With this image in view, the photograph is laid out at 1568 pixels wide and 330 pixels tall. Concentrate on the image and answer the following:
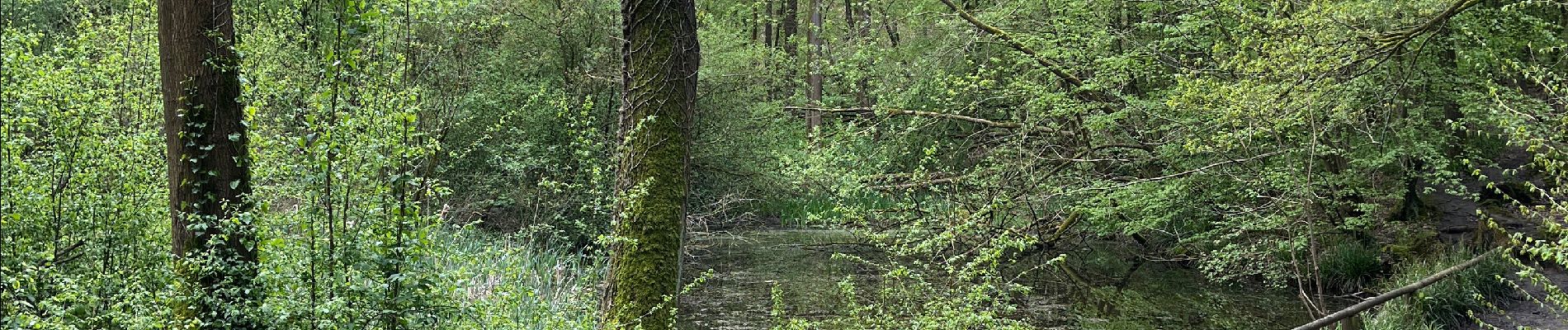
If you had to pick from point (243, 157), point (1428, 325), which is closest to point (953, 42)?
point (1428, 325)

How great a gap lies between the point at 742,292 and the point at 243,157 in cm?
632

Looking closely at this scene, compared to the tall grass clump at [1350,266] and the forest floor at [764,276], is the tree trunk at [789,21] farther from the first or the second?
the tall grass clump at [1350,266]

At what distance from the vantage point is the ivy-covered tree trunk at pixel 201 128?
4.66 meters

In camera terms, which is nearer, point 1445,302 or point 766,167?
point 1445,302

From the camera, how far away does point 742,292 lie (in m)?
10.5

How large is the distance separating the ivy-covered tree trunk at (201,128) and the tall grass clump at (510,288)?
2.99 ft

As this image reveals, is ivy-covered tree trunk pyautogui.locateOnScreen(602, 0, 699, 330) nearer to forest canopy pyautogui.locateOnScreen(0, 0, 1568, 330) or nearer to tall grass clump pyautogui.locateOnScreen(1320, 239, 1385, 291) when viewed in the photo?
forest canopy pyautogui.locateOnScreen(0, 0, 1568, 330)

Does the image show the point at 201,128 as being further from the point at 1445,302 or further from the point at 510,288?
the point at 1445,302

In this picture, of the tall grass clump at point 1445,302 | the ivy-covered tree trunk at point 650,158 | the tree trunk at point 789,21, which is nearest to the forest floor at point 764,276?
the ivy-covered tree trunk at point 650,158

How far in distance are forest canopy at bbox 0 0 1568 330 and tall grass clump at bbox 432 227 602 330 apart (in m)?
0.06

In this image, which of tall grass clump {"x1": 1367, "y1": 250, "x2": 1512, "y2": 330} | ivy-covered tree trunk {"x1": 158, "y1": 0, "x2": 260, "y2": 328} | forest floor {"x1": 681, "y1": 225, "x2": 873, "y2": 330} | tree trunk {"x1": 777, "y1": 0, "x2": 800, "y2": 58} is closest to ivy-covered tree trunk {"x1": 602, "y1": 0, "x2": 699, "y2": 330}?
forest floor {"x1": 681, "y1": 225, "x2": 873, "y2": 330}

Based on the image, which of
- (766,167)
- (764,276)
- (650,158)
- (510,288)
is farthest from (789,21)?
(510,288)

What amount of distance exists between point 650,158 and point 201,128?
1999 millimetres

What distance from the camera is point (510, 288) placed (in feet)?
15.7
